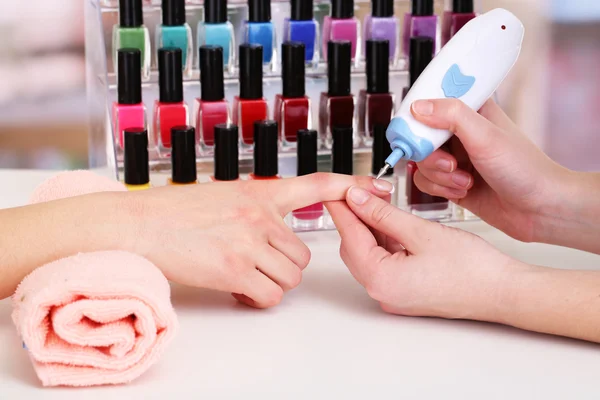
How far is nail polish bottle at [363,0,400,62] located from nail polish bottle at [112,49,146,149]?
349 millimetres

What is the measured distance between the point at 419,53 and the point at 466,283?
470 mm

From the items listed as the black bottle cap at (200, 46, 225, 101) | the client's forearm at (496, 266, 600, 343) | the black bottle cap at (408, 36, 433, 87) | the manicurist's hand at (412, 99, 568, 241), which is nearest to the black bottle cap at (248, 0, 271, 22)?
the black bottle cap at (200, 46, 225, 101)

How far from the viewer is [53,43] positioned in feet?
6.01

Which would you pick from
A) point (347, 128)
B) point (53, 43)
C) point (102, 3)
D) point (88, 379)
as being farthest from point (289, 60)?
point (53, 43)

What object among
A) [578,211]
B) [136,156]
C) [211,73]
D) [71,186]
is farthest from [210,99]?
[578,211]

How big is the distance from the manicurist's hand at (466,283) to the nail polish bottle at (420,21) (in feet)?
1.65

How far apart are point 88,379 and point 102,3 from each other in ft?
2.17

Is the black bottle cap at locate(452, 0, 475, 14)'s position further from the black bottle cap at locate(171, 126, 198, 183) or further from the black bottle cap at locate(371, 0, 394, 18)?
the black bottle cap at locate(171, 126, 198, 183)

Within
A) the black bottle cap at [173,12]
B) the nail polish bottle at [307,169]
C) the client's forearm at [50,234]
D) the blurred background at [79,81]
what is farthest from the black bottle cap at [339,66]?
the blurred background at [79,81]

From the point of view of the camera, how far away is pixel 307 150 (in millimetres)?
1174

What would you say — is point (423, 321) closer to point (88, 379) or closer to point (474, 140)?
point (474, 140)

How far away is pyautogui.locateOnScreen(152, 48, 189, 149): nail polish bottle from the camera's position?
1183mm

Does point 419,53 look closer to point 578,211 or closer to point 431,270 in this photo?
point 578,211

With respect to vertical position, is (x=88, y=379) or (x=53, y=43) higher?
(x=53, y=43)
